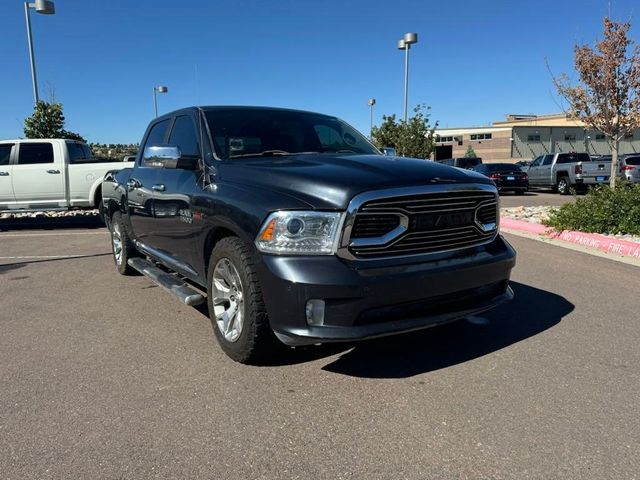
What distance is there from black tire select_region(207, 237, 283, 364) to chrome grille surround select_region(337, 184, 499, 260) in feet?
2.10

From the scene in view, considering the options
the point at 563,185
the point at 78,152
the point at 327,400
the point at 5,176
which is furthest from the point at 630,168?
the point at 5,176

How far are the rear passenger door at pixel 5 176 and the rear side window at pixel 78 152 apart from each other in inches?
49.9

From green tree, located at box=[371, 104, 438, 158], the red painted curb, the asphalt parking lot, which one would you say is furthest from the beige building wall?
the asphalt parking lot

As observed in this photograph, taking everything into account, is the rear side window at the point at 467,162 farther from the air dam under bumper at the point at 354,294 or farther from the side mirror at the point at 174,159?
the air dam under bumper at the point at 354,294

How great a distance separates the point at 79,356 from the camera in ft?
12.9

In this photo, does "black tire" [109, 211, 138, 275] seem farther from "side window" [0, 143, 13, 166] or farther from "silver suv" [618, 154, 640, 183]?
"silver suv" [618, 154, 640, 183]

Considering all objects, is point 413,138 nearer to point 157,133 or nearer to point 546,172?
point 546,172

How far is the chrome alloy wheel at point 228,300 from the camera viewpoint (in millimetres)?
3564

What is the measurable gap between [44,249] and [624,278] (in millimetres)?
8916

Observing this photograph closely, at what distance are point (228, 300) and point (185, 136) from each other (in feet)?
6.04

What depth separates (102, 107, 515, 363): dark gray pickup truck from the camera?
3070mm

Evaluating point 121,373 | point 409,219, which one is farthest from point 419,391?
point 121,373

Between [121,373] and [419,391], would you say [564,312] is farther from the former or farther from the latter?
[121,373]

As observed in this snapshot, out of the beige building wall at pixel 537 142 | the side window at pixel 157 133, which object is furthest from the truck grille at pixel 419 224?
the beige building wall at pixel 537 142
